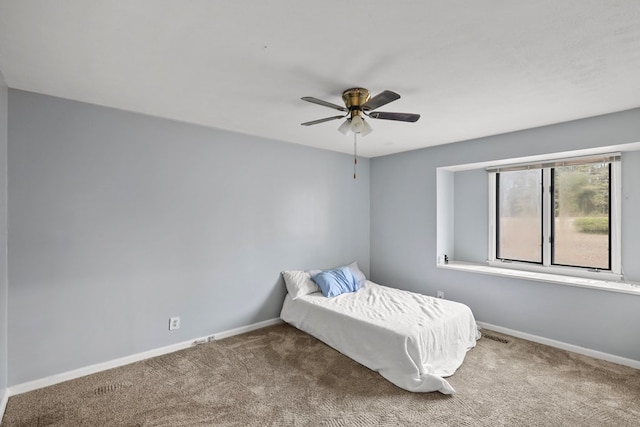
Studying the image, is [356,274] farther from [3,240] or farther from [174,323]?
[3,240]

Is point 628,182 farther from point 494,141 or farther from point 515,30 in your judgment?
point 515,30

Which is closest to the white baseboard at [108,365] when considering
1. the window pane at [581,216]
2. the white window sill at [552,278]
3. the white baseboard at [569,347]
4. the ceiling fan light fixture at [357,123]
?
the ceiling fan light fixture at [357,123]

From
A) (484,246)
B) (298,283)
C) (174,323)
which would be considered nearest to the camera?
(174,323)

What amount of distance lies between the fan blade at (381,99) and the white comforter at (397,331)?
1892mm

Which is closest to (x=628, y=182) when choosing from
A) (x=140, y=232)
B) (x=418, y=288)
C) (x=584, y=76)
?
(x=584, y=76)

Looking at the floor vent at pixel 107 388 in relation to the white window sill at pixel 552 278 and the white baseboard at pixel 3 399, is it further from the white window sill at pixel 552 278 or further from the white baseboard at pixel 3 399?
the white window sill at pixel 552 278

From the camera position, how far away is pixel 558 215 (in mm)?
3619

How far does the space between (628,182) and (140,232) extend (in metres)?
4.90

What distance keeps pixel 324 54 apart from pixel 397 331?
225 cm

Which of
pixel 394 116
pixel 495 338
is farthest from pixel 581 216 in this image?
pixel 394 116

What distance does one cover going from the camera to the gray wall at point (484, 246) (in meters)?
→ 2.90

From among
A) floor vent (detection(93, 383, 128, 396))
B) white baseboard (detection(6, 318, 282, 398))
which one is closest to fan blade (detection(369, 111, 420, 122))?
white baseboard (detection(6, 318, 282, 398))

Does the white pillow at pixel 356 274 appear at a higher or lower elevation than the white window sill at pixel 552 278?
lower

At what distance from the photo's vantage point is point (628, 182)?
3.08 m
